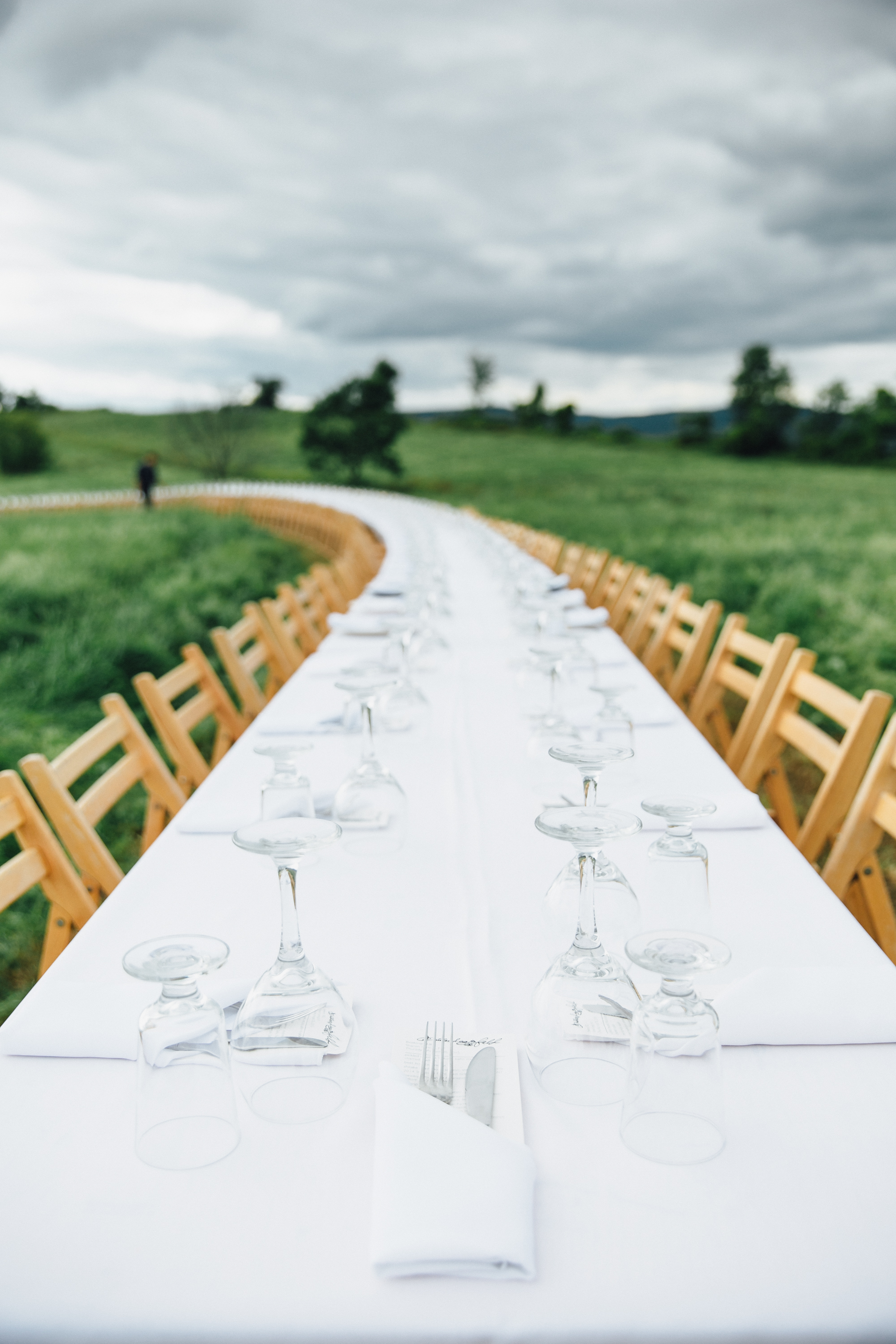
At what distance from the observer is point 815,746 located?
2.70 m

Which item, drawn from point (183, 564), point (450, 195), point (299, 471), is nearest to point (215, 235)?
point (299, 471)

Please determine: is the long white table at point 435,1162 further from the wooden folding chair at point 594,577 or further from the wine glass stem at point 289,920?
the wooden folding chair at point 594,577

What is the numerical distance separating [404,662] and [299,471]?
42165 mm

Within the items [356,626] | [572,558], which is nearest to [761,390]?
[572,558]

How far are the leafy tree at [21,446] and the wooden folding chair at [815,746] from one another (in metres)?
46.7

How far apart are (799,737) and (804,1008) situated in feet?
5.67

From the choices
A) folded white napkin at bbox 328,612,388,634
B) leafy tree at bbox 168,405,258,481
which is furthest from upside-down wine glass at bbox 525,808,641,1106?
leafy tree at bbox 168,405,258,481

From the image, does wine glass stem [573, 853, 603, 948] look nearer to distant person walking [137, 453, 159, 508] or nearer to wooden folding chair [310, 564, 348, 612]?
wooden folding chair [310, 564, 348, 612]

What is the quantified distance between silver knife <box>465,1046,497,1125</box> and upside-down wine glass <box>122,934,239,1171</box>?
0.28m

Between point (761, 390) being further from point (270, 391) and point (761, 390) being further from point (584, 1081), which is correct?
point (584, 1081)

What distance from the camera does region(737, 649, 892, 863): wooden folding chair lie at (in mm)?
2447

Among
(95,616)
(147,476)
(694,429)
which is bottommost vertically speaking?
(95,616)

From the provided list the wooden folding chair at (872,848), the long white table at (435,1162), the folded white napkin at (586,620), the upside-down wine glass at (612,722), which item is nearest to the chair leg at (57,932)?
the long white table at (435,1162)

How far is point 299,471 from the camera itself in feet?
142
